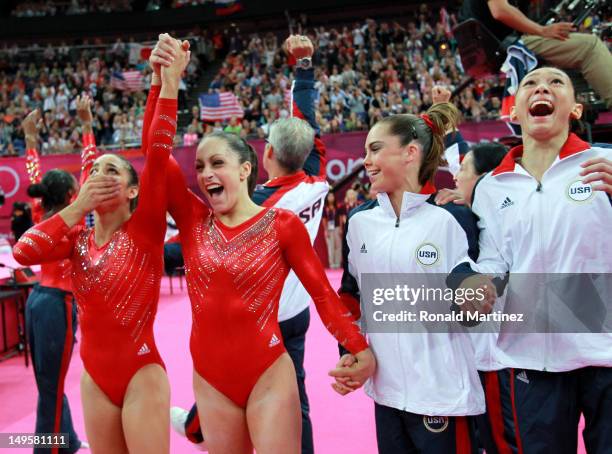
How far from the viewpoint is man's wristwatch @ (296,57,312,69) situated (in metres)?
3.29

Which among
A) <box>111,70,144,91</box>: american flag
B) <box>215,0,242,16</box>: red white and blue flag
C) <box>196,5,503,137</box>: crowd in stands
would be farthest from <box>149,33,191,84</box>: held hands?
<box>215,0,242,16</box>: red white and blue flag

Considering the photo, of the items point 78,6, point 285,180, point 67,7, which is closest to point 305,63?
point 285,180

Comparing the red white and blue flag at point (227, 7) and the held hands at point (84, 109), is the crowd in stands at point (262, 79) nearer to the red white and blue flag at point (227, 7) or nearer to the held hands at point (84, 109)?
the red white and blue flag at point (227, 7)

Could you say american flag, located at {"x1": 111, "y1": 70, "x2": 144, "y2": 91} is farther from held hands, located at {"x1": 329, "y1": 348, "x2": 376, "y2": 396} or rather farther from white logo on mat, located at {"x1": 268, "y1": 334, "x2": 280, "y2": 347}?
held hands, located at {"x1": 329, "y1": 348, "x2": 376, "y2": 396}

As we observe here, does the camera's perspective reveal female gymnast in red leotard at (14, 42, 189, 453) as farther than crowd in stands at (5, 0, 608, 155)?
No

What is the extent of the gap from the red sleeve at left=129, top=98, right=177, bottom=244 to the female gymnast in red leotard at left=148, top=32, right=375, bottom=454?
0.07 m

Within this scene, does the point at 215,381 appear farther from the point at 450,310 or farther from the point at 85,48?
the point at 85,48

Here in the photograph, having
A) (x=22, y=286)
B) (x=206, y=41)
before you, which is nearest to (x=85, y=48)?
(x=206, y=41)

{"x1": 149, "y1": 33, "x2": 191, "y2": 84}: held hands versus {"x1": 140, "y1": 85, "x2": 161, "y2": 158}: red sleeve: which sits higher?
{"x1": 149, "y1": 33, "x2": 191, "y2": 84}: held hands

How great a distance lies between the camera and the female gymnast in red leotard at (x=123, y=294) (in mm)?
2242

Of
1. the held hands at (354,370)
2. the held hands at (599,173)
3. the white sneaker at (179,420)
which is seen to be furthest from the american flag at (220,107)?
the held hands at (599,173)

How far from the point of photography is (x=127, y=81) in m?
19.2

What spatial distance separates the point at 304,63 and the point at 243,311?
1.70 meters

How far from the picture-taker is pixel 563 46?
3.62 m
